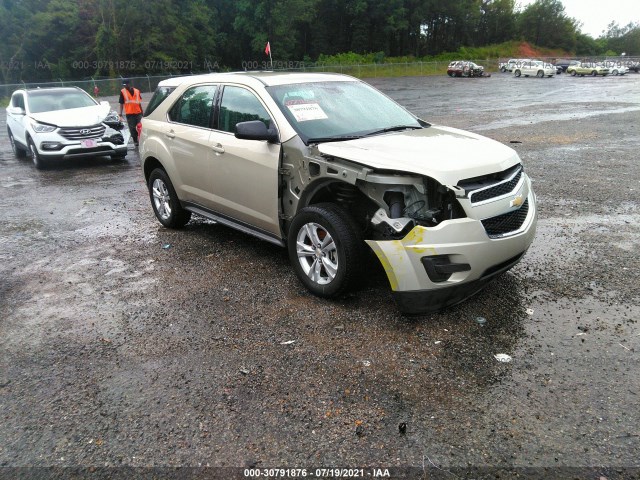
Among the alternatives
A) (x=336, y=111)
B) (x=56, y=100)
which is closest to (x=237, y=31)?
(x=56, y=100)

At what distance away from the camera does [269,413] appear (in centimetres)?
313

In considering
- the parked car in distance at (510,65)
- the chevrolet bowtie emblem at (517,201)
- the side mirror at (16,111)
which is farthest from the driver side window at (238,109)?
the parked car in distance at (510,65)

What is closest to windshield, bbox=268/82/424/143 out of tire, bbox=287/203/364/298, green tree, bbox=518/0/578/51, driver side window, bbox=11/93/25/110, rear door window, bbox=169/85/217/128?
tire, bbox=287/203/364/298

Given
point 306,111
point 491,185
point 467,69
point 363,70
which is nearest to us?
point 491,185

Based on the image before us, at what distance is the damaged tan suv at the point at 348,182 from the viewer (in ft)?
12.5

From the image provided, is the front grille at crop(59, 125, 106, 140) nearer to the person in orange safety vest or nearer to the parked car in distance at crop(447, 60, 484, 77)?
the person in orange safety vest

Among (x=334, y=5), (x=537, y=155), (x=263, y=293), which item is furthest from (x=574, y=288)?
(x=334, y=5)

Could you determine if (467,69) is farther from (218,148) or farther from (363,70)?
(218,148)

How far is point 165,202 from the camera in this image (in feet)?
22.1

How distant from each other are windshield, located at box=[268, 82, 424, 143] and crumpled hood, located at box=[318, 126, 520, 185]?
249mm

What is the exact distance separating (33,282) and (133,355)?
2.20 metres

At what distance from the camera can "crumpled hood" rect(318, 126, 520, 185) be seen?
3.83 m

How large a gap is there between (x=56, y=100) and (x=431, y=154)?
11426 millimetres

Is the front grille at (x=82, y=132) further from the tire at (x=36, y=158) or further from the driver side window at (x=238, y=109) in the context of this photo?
the driver side window at (x=238, y=109)
